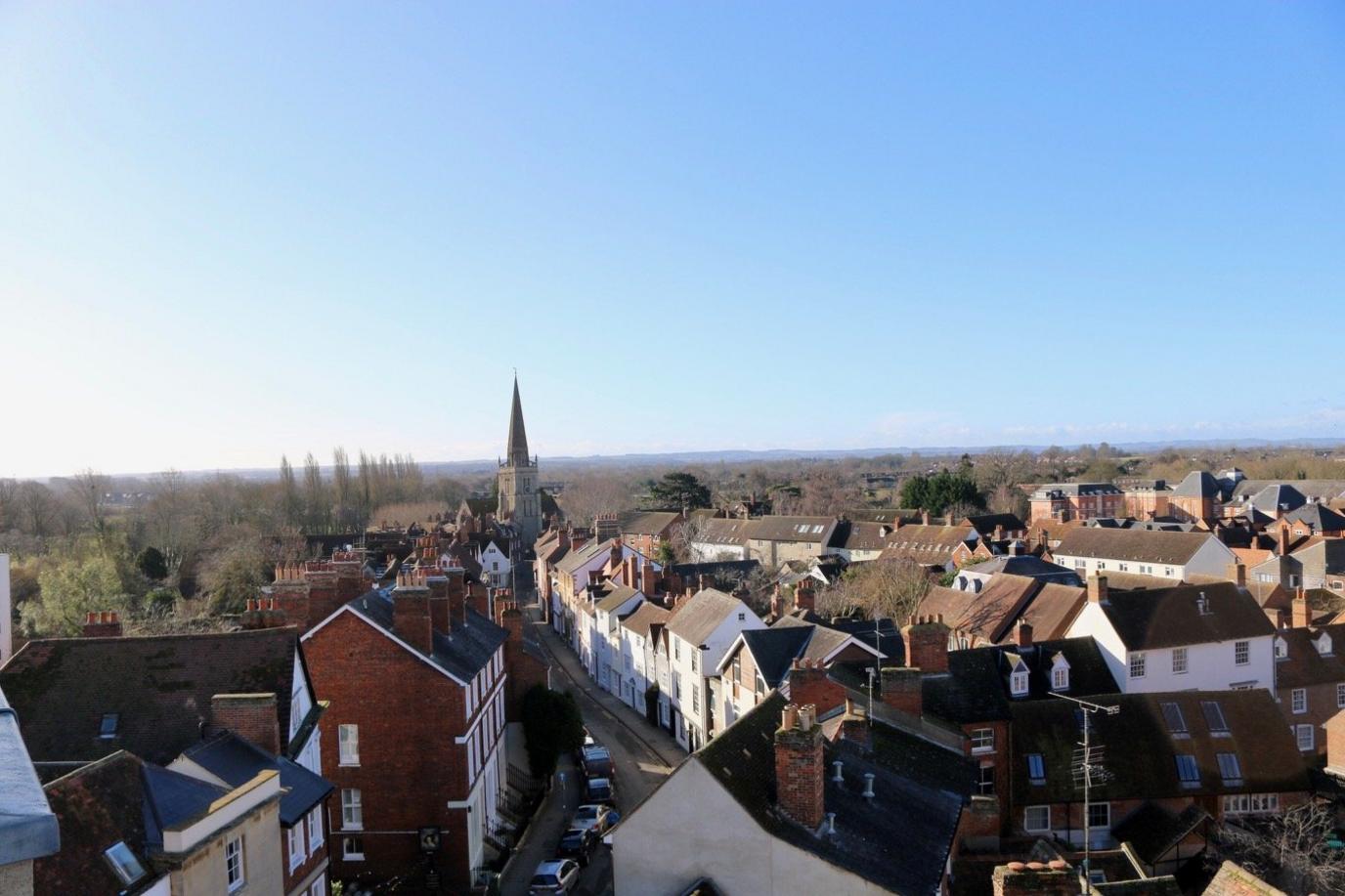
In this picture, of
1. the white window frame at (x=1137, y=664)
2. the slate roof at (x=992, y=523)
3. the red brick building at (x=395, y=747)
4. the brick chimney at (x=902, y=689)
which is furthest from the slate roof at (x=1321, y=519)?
the red brick building at (x=395, y=747)

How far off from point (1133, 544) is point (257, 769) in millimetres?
70133

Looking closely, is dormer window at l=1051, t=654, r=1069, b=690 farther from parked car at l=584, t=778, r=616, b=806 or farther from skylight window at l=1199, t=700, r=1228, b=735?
parked car at l=584, t=778, r=616, b=806

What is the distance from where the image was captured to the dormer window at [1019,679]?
98.0 feet

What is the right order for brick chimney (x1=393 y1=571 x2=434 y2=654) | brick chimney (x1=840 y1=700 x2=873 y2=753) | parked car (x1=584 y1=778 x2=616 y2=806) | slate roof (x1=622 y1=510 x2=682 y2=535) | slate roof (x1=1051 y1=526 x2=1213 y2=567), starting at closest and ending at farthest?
brick chimney (x1=840 y1=700 x2=873 y2=753) → brick chimney (x1=393 y1=571 x2=434 y2=654) → parked car (x1=584 y1=778 x2=616 y2=806) → slate roof (x1=1051 y1=526 x2=1213 y2=567) → slate roof (x1=622 y1=510 x2=682 y2=535)

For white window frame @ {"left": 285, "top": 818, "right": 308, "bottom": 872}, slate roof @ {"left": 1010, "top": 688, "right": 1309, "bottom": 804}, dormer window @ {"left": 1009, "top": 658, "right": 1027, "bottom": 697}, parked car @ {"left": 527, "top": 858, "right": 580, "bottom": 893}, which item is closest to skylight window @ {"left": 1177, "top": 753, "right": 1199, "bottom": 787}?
slate roof @ {"left": 1010, "top": 688, "right": 1309, "bottom": 804}

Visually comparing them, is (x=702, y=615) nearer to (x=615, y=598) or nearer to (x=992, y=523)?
(x=615, y=598)

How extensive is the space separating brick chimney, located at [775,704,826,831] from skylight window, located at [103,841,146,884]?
30.1 ft

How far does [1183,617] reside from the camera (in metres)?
34.6

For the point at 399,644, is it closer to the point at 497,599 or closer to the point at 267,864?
the point at 267,864

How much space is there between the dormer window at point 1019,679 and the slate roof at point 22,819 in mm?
29975

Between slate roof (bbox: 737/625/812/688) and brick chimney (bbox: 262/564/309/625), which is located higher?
brick chimney (bbox: 262/564/309/625)

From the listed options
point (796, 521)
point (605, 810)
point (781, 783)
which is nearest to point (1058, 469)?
point (796, 521)

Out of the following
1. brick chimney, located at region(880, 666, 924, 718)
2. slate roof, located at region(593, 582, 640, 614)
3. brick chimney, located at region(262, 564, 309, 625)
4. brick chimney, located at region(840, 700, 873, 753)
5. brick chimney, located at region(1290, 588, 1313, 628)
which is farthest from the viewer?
slate roof, located at region(593, 582, 640, 614)

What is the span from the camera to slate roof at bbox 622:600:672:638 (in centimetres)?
4378
